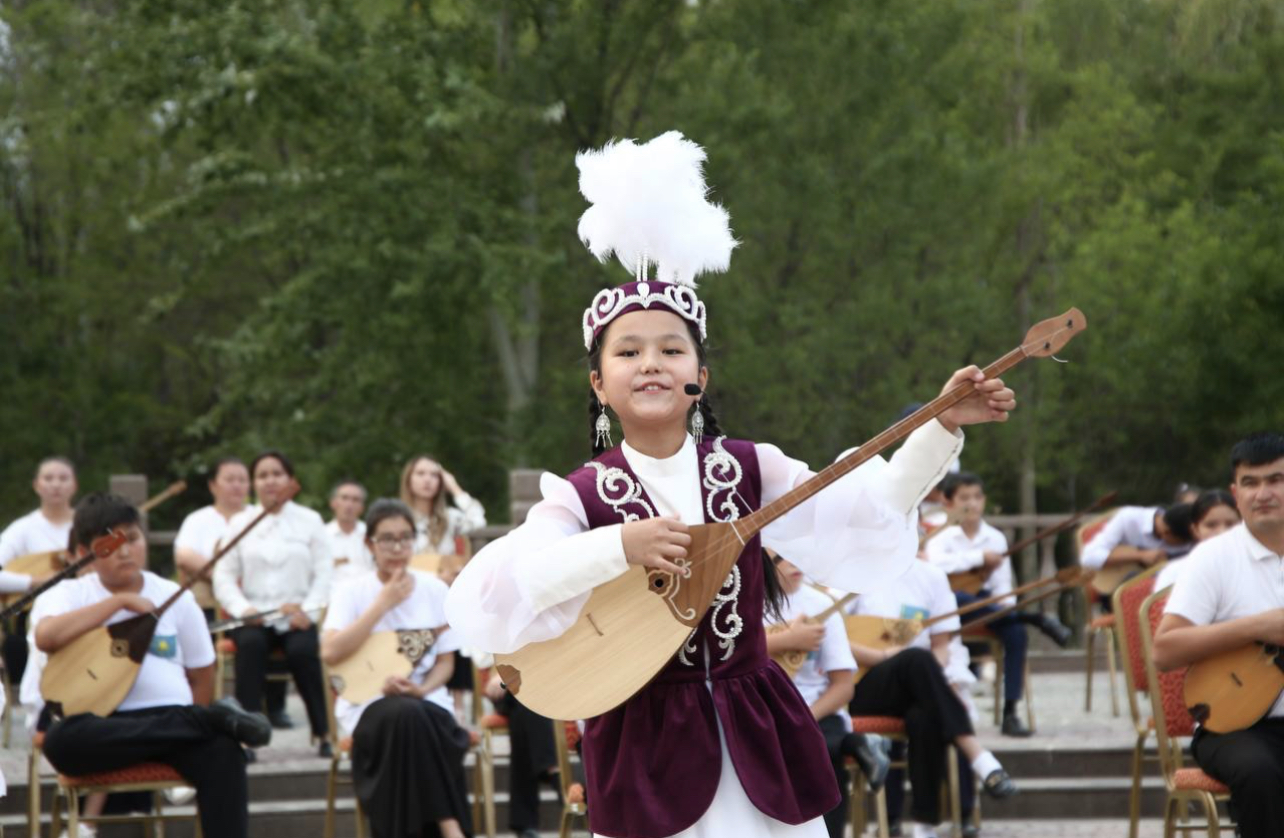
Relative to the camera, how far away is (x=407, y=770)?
6.82m

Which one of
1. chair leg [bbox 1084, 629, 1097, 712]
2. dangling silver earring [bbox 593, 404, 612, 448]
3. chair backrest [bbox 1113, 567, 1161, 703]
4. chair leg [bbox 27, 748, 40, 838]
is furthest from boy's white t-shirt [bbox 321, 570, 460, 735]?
chair leg [bbox 1084, 629, 1097, 712]

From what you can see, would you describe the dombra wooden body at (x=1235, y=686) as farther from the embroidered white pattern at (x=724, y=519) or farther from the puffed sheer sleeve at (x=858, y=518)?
the embroidered white pattern at (x=724, y=519)

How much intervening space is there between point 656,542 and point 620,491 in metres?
0.30

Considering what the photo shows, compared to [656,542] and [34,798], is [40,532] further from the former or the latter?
[656,542]

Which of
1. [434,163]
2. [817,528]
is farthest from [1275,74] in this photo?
[817,528]

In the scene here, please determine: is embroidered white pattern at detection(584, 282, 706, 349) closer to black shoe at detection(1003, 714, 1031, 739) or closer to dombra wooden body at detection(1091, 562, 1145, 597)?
black shoe at detection(1003, 714, 1031, 739)

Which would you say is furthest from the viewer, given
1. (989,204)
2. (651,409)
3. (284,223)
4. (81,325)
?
(81,325)

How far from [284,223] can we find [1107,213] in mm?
9141

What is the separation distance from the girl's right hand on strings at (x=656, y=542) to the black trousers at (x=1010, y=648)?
569 centimetres

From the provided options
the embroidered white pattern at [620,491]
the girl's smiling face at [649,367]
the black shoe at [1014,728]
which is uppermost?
the girl's smiling face at [649,367]

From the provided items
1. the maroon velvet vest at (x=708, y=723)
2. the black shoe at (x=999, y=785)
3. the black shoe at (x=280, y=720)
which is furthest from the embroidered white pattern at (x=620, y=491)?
the black shoe at (x=280, y=720)

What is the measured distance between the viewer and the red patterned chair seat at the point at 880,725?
289 inches

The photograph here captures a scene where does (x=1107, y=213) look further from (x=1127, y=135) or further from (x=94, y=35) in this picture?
(x=94, y=35)

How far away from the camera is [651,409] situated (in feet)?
12.5
